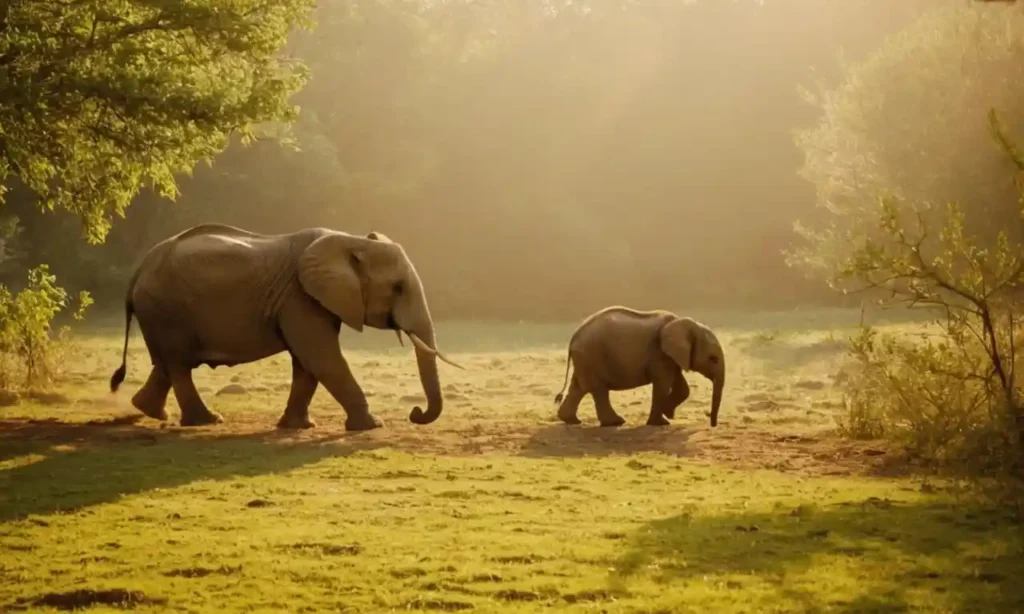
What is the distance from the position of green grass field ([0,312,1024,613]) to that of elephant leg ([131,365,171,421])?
0.89ft

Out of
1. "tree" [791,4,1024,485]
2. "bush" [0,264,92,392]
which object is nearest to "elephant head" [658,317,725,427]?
"tree" [791,4,1024,485]

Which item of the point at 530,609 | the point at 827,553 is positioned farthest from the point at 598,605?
the point at 827,553

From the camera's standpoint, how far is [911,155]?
24.7m

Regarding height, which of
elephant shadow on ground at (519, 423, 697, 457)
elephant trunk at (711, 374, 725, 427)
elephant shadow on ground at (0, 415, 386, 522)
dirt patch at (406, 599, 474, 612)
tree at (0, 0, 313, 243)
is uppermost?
tree at (0, 0, 313, 243)

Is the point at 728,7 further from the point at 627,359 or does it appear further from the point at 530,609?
the point at 530,609

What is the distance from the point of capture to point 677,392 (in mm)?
19734

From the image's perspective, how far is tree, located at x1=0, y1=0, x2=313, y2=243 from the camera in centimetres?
1460

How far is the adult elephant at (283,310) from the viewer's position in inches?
689

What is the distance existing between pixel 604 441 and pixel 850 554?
7.46m

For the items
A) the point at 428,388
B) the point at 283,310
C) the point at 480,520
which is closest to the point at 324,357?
the point at 283,310

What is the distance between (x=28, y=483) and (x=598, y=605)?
6843mm

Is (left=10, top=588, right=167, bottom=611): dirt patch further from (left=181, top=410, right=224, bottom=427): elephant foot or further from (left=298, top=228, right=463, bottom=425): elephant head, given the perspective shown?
(left=181, top=410, right=224, bottom=427): elephant foot

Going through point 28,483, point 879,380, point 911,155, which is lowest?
point 28,483

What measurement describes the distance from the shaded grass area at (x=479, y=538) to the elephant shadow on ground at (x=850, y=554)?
0.08 feet
